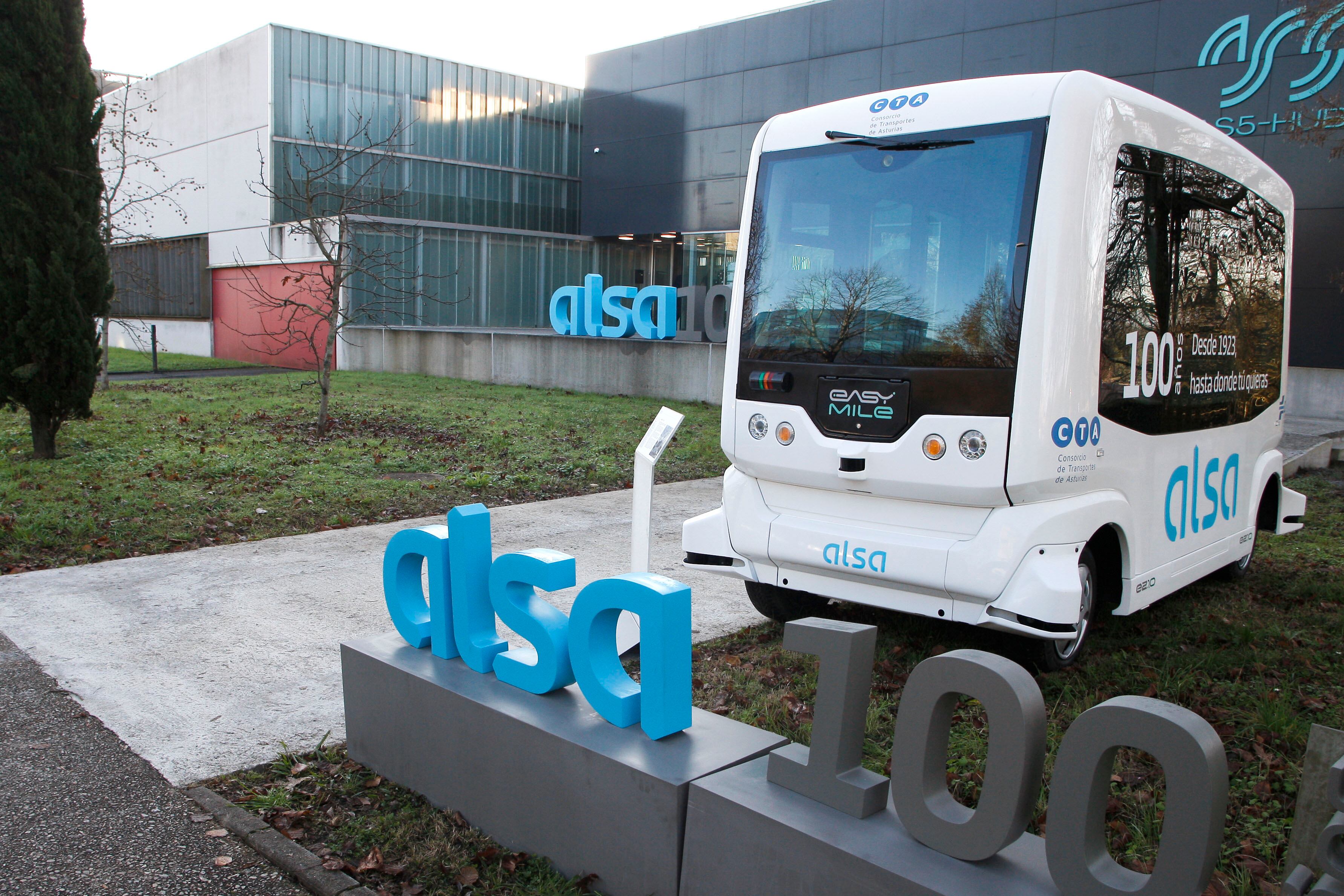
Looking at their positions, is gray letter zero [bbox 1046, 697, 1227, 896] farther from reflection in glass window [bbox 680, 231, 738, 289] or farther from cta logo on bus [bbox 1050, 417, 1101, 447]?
reflection in glass window [bbox 680, 231, 738, 289]

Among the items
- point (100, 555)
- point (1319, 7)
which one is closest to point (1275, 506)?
point (1319, 7)

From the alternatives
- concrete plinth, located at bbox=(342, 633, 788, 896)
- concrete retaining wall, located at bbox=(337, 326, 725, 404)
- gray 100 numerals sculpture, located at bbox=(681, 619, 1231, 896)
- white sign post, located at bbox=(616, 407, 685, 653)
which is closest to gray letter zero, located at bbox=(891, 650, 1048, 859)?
gray 100 numerals sculpture, located at bbox=(681, 619, 1231, 896)

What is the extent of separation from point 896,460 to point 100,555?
5986 mm

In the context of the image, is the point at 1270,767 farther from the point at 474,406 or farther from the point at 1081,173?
the point at 474,406

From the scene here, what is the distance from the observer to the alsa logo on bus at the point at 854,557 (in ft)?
15.8

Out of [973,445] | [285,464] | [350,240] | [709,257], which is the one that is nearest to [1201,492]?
[973,445]

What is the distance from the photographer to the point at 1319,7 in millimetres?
8828

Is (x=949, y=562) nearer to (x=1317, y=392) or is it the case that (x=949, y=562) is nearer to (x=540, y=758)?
(x=540, y=758)

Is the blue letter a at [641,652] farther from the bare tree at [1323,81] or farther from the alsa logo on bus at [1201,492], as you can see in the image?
the bare tree at [1323,81]

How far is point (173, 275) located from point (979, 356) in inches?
1472

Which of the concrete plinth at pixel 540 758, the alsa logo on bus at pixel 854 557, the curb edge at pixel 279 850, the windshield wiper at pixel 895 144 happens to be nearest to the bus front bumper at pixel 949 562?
the alsa logo on bus at pixel 854 557

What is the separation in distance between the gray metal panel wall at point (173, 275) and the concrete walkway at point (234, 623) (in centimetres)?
2922

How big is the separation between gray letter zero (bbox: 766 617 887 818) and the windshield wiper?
2866mm

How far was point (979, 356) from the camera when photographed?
4.61 metres
